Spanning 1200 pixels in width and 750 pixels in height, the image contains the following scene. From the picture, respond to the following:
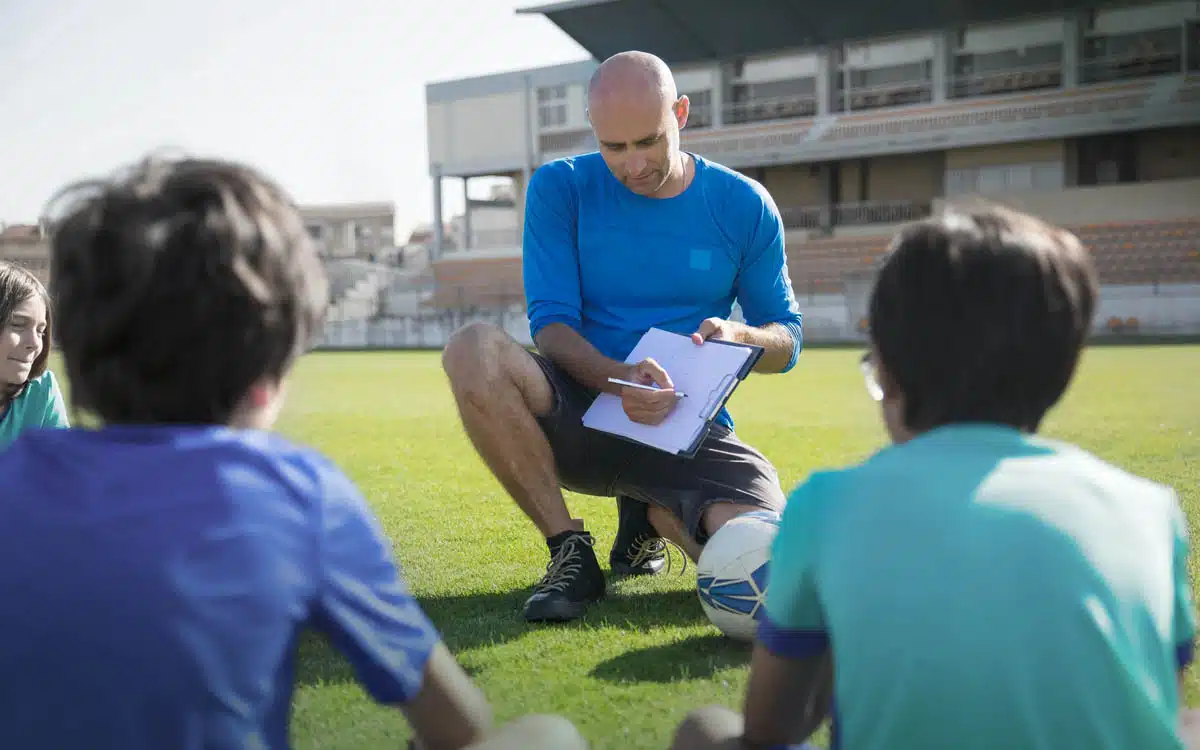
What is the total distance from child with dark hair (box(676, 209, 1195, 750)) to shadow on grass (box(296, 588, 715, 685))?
5.27ft

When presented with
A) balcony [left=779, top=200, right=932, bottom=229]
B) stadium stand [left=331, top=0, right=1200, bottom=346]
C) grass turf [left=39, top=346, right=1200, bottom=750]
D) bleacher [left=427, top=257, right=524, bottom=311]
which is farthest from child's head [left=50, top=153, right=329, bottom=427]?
balcony [left=779, top=200, right=932, bottom=229]

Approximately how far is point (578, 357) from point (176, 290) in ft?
8.47

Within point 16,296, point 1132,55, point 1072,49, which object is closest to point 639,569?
point 16,296

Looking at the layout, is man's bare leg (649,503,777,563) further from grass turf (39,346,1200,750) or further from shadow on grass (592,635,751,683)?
shadow on grass (592,635,751,683)

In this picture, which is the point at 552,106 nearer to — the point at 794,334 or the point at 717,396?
the point at 794,334

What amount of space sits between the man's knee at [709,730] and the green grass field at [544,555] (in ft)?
2.29

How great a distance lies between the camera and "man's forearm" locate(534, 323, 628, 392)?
12.4ft

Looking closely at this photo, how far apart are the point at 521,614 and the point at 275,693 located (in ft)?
7.46

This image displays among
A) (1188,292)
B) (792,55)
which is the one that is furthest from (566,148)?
(1188,292)

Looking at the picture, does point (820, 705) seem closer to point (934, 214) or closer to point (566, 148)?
point (934, 214)

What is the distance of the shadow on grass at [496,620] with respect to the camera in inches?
120

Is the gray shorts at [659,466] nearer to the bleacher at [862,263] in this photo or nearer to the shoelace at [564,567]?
the shoelace at [564,567]

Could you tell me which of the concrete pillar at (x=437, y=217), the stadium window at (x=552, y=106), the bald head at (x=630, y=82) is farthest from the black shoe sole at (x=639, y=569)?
the concrete pillar at (x=437, y=217)

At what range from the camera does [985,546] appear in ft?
4.26
